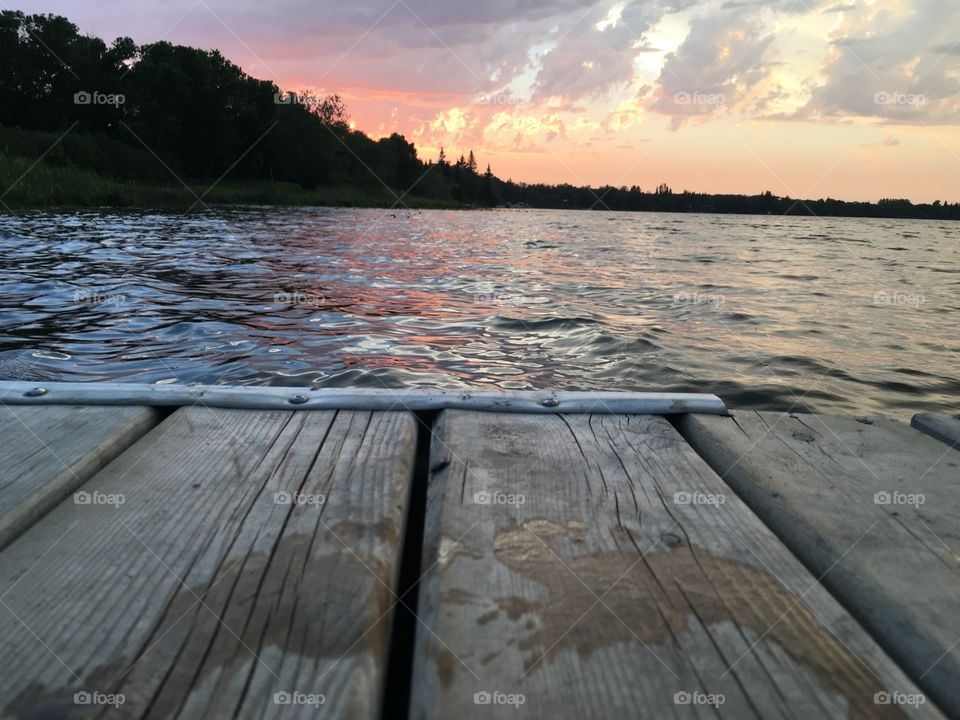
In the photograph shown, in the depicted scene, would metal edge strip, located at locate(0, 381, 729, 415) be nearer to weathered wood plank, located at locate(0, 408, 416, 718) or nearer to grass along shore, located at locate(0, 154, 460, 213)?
weathered wood plank, located at locate(0, 408, 416, 718)

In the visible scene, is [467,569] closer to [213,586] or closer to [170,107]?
[213,586]

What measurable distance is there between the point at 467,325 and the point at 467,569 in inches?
252

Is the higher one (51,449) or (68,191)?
(51,449)

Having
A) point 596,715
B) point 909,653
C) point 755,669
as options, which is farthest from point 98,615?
point 909,653

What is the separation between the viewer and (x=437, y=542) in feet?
5.21

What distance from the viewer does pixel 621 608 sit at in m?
1.37

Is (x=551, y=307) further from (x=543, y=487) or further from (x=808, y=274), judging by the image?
(x=808, y=274)

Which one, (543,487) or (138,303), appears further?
(138,303)

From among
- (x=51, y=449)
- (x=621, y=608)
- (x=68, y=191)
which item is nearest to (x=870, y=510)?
(x=621, y=608)

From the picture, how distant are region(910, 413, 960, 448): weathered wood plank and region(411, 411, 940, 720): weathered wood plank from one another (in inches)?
45.7

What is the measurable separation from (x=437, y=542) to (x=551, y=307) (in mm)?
8085

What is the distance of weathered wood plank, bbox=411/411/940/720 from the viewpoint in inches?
45.1

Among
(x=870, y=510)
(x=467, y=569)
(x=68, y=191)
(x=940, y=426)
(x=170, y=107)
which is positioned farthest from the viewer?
(x=170, y=107)

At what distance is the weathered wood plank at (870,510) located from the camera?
4.42 ft
